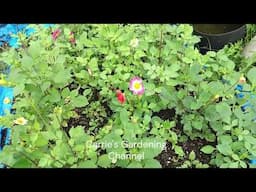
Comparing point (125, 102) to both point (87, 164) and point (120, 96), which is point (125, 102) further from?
point (87, 164)

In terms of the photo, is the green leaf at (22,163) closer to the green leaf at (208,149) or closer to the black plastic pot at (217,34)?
the green leaf at (208,149)

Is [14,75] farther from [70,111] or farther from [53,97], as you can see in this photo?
[70,111]

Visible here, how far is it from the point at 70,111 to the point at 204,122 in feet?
1.71

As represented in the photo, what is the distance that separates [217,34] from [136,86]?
0.70 m

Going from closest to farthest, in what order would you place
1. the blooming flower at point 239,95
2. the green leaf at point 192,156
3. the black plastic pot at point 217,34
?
the green leaf at point 192,156, the blooming flower at point 239,95, the black plastic pot at point 217,34

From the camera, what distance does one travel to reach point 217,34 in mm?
2148

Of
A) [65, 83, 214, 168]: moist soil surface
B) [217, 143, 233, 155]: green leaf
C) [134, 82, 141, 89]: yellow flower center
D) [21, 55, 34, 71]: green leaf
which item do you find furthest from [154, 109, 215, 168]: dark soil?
[21, 55, 34, 71]: green leaf

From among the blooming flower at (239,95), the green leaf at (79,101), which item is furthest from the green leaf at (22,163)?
the blooming flower at (239,95)

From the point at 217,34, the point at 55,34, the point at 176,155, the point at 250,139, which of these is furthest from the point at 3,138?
the point at 217,34

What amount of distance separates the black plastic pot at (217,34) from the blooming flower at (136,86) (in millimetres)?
578

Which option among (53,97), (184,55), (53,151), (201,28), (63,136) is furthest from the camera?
(201,28)

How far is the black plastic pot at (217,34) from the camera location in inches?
83.0

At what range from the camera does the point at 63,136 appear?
151cm

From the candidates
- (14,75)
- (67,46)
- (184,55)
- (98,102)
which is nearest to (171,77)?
(184,55)
